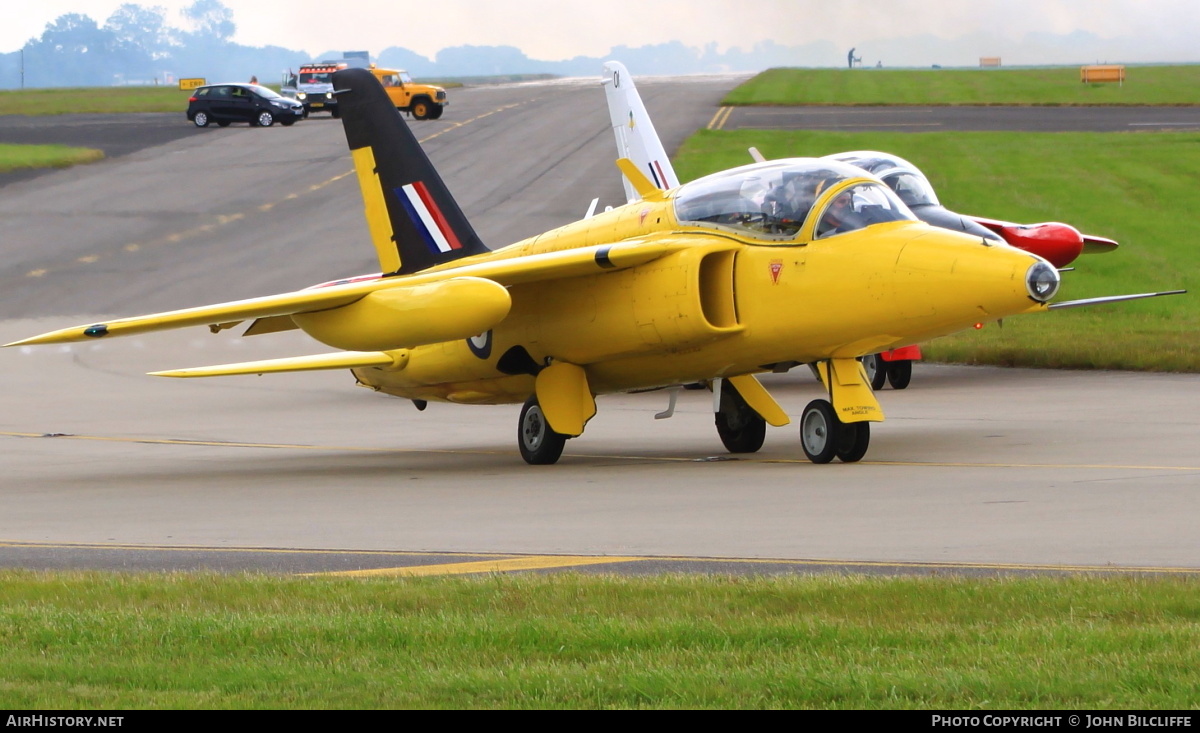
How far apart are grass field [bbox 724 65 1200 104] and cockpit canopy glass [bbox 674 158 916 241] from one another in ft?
193

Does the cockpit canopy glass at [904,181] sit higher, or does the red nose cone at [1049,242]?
the cockpit canopy glass at [904,181]

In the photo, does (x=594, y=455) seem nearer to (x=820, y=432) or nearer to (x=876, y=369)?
(x=820, y=432)

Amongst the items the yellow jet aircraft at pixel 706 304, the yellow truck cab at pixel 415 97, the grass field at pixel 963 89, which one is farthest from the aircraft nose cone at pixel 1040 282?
the grass field at pixel 963 89

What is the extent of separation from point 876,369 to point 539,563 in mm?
12412

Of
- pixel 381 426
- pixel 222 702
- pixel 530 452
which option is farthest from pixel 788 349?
pixel 222 702

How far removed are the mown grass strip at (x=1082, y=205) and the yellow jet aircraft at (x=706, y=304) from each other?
959 cm

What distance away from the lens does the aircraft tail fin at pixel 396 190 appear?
17891 millimetres

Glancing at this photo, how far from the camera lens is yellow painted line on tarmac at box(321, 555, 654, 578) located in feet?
31.9

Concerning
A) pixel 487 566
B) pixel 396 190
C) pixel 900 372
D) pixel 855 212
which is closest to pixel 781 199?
pixel 855 212

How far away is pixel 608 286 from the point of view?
50.9 feet

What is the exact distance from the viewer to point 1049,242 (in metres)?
19.8

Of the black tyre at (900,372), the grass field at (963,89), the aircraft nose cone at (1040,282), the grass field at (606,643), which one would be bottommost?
the black tyre at (900,372)

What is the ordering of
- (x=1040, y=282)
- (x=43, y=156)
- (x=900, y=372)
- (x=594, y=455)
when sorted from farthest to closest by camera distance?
(x=43, y=156)
(x=900, y=372)
(x=594, y=455)
(x=1040, y=282)

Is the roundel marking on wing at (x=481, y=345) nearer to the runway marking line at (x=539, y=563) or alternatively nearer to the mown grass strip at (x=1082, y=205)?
the runway marking line at (x=539, y=563)
